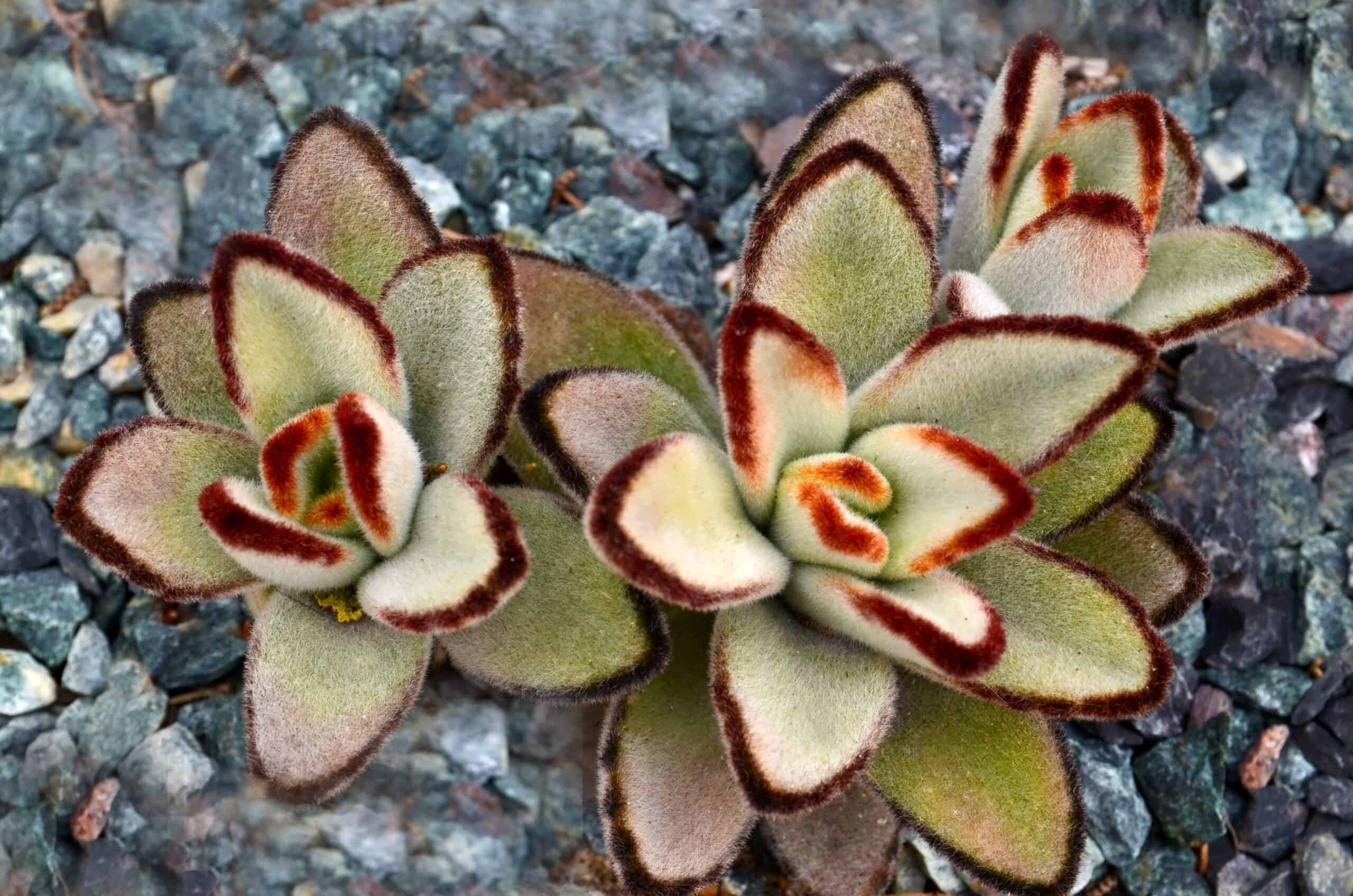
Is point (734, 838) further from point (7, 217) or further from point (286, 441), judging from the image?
point (7, 217)

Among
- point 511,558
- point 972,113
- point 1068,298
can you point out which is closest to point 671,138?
point 972,113

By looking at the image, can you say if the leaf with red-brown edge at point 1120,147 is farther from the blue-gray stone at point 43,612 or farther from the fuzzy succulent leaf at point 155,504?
the blue-gray stone at point 43,612

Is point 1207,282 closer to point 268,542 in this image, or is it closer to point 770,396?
point 770,396

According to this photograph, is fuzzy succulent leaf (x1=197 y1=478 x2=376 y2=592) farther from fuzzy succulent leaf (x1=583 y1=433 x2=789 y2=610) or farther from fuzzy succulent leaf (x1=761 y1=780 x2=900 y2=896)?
fuzzy succulent leaf (x1=761 y1=780 x2=900 y2=896)

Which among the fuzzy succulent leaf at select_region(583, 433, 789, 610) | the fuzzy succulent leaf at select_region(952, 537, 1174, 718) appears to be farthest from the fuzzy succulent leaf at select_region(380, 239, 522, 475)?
the fuzzy succulent leaf at select_region(952, 537, 1174, 718)

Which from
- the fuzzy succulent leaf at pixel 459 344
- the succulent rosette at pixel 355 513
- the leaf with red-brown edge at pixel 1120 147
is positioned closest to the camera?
the succulent rosette at pixel 355 513

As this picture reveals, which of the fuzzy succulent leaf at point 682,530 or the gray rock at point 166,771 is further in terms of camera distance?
the gray rock at point 166,771

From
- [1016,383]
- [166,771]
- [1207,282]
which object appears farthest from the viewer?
[166,771]

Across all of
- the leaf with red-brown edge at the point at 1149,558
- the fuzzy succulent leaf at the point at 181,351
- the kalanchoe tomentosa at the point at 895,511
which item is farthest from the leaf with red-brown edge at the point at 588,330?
the leaf with red-brown edge at the point at 1149,558

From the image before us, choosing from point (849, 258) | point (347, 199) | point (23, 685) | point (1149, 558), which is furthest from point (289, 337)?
point (1149, 558)
